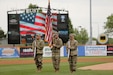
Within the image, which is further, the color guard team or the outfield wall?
the outfield wall

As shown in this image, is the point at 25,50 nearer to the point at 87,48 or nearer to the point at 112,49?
the point at 87,48

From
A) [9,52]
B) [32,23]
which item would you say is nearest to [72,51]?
[32,23]

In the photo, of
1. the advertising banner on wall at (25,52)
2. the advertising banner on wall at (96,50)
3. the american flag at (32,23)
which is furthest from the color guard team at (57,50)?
the advertising banner on wall at (96,50)

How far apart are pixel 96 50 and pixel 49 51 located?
6060 millimetres

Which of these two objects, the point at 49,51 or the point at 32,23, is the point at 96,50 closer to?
the point at 49,51

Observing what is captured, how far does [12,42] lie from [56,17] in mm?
5562

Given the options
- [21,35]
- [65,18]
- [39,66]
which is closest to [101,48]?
[65,18]

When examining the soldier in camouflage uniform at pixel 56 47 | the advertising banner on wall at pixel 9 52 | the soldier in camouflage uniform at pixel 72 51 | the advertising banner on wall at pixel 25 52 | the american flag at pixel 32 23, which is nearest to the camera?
the soldier in camouflage uniform at pixel 72 51

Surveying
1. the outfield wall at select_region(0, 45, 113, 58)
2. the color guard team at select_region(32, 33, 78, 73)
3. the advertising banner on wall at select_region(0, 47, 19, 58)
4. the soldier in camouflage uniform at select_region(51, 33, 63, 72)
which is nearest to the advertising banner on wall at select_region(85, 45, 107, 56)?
the outfield wall at select_region(0, 45, 113, 58)

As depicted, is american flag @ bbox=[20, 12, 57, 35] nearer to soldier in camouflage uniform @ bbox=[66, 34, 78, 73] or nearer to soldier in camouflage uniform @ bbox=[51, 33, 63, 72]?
soldier in camouflage uniform @ bbox=[51, 33, 63, 72]

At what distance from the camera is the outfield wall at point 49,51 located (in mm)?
42375

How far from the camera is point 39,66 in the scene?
1948 centimetres

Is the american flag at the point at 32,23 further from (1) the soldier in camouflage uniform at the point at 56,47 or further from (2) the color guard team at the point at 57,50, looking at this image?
(1) the soldier in camouflage uniform at the point at 56,47

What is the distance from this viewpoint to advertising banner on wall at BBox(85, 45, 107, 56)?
4491cm
